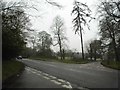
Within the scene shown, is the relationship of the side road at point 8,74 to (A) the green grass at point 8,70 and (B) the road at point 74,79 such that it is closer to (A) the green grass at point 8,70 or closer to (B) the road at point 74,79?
(A) the green grass at point 8,70

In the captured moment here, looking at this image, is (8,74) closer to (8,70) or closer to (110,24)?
(8,70)

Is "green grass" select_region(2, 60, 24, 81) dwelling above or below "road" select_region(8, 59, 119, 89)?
above

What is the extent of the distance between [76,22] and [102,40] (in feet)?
36.7

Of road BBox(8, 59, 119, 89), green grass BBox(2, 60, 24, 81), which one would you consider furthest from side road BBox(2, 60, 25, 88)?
road BBox(8, 59, 119, 89)

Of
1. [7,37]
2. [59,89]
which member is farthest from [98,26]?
[59,89]

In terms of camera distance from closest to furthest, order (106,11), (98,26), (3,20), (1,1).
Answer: (1,1), (3,20), (106,11), (98,26)

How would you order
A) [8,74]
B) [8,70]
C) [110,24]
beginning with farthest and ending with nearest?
1. [110,24]
2. [8,70]
3. [8,74]

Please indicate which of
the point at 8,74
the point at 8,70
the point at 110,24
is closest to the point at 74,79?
the point at 8,74

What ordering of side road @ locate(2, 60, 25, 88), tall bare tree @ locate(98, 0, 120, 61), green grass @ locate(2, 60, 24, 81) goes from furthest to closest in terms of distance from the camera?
tall bare tree @ locate(98, 0, 120, 61) → green grass @ locate(2, 60, 24, 81) → side road @ locate(2, 60, 25, 88)

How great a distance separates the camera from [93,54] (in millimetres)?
119250

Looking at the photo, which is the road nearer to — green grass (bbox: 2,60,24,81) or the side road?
the side road

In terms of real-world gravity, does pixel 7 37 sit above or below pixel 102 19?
below

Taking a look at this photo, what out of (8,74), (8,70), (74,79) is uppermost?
(8,70)

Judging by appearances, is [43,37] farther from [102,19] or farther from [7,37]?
[7,37]
